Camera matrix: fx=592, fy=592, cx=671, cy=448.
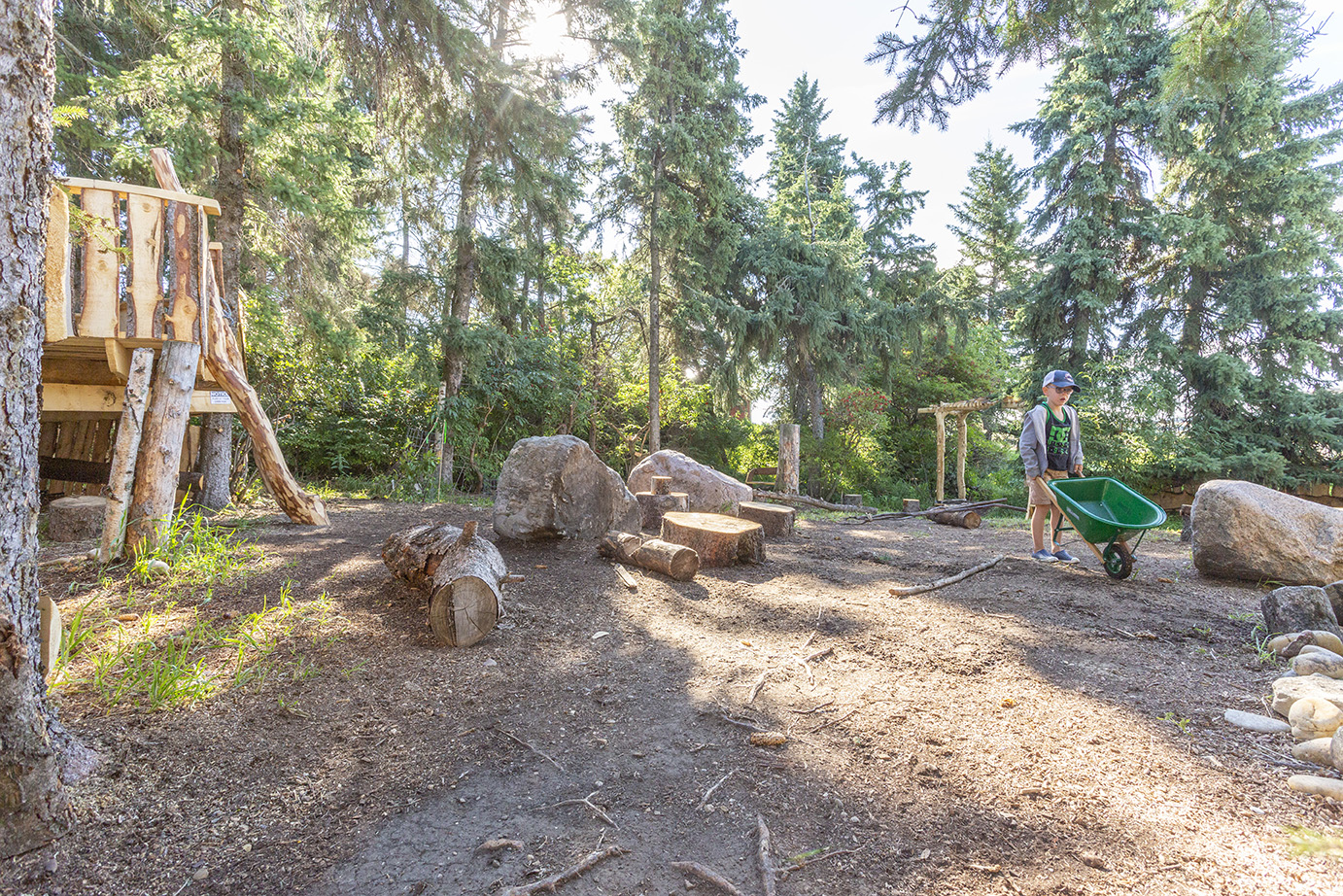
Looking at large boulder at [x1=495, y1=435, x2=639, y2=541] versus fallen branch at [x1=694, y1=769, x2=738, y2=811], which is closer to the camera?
fallen branch at [x1=694, y1=769, x2=738, y2=811]

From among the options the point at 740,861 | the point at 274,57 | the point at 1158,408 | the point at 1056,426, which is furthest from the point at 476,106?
the point at 1158,408

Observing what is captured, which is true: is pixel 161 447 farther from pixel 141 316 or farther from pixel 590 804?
pixel 590 804

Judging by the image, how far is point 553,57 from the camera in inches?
409

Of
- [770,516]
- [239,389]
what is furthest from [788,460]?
[239,389]

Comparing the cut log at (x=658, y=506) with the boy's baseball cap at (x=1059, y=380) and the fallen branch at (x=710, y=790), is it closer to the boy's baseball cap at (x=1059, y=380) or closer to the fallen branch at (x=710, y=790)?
the boy's baseball cap at (x=1059, y=380)

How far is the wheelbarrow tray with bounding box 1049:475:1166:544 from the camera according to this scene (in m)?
4.52

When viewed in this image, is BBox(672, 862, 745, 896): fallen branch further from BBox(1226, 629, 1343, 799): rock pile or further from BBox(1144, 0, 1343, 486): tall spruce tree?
BBox(1144, 0, 1343, 486): tall spruce tree

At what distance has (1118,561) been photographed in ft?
15.6

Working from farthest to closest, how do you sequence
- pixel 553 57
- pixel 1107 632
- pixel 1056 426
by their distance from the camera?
pixel 553 57 → pixel 1056 426 → pixel 1107 632

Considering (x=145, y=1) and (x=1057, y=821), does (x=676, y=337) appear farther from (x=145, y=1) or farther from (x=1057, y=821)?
(x=1057, y=821)

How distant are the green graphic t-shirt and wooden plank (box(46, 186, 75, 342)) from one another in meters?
7.27

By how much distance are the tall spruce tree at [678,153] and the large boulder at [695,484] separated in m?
4.27

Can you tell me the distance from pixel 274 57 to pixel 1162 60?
650 inches

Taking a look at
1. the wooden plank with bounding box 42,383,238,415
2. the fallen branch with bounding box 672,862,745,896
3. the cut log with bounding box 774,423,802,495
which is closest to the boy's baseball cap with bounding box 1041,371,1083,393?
the fallen branch with bounding box 672,862,745,896
